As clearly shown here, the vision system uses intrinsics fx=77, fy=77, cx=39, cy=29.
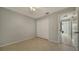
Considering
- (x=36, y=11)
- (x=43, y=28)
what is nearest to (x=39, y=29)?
(x=43, y=28)

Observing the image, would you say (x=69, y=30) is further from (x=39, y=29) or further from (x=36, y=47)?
(x=36, y=47)

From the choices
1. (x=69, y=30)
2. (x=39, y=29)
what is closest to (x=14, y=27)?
(x=39, y=29)

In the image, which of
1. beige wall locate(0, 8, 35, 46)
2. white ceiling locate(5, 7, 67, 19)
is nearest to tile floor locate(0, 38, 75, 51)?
beige wall locate(0, 8, 35, 46)

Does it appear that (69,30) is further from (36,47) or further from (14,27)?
(14,27)

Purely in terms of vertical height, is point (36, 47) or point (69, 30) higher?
point (69, 30)

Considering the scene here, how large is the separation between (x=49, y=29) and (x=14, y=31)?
793 millimetres

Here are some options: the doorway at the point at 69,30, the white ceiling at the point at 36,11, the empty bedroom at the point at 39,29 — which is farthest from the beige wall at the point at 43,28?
the doorway at the point at 69,30

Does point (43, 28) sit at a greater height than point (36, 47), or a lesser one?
greater

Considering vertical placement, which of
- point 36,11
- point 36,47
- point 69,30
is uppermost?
point 36,11

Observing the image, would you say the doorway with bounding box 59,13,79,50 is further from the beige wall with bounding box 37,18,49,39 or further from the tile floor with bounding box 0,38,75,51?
the beige wall with bounding box 37,18,49,39

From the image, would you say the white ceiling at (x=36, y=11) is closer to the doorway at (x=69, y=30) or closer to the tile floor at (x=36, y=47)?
the doorway at (x=69, y=30)

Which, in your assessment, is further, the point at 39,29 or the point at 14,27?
the point at 39,29

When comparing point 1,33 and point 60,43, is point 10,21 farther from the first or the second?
point 60,43
